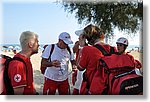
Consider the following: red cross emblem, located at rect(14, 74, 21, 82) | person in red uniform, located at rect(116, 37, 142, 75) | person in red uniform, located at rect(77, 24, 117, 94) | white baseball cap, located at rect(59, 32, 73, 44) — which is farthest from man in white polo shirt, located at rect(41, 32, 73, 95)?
person in red uniform, located at rect(116, 37, 142, 75)

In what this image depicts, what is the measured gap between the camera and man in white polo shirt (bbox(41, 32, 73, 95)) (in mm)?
2703

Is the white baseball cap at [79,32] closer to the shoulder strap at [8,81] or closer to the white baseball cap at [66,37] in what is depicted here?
the white baseball cap at [66,37]

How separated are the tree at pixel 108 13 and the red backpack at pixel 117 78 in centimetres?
30

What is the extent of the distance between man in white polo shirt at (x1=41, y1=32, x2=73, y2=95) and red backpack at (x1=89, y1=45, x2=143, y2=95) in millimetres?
295

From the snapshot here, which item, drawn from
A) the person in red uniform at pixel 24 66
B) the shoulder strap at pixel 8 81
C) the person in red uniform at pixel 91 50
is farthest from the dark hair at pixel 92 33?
the shoulder strap at pixel 8 81

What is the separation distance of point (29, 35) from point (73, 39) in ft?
1.45

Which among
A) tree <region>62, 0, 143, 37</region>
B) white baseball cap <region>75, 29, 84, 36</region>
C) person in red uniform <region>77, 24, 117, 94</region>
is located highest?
tree <region>62, 0, 143, 37</region>

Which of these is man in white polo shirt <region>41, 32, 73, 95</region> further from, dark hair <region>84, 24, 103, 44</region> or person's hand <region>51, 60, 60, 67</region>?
dark hair <region>84, 24, 103, 44</region>

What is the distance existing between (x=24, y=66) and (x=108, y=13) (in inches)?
39.4

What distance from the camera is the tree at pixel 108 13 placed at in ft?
8.93

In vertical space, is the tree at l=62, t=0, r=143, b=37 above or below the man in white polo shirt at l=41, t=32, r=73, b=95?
above

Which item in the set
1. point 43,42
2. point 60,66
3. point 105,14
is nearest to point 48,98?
point 60,66

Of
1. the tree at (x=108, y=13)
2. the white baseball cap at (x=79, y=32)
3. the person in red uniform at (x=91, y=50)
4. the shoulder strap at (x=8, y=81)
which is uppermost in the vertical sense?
the tree at (x=108, y=13)

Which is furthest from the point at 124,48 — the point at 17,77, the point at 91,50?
the point at 17,77
